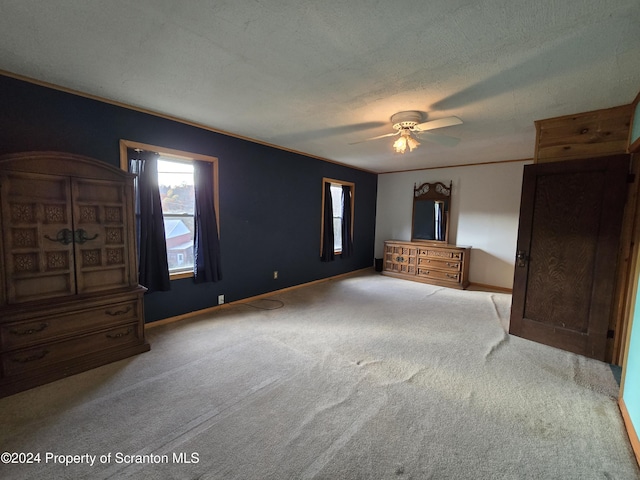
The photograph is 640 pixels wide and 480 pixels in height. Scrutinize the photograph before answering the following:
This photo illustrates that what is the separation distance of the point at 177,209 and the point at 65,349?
175 centimetres

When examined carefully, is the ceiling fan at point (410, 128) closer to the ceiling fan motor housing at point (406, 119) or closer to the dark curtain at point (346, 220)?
the ceiling fan motor housing at point (406, 119)

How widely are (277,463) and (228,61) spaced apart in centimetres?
251

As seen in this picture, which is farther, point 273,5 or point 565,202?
point 565,202

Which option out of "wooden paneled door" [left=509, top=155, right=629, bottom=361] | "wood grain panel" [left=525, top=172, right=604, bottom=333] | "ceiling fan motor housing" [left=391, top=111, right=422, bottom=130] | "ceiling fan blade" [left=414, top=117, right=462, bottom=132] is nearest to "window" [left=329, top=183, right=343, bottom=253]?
"ceiling fan motor housing" [left=391, top=111, right=422, bottom=130]

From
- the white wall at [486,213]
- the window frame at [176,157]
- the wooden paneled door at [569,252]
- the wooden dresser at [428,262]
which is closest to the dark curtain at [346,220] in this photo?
the wooden dresser at [428,262]

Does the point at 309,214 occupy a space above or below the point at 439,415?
above

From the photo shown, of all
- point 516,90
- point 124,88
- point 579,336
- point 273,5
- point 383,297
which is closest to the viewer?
point 273,5

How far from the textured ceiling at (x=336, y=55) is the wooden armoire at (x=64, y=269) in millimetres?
827

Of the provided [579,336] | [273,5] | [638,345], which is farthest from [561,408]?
[273,5]

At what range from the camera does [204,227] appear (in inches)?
137

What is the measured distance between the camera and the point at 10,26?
1.61 m

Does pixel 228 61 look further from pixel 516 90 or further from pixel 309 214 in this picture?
pixel 309 214

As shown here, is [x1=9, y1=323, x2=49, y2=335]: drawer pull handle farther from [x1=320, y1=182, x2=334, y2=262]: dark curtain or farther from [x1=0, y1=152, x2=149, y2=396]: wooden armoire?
[x1=320, y1=182, x2=334, y2=262]: dark curtain

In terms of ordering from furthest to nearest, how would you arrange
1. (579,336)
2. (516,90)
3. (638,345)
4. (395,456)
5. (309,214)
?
(309,214) → (579,336) → (516,90) → (638,345) → (395,456)
